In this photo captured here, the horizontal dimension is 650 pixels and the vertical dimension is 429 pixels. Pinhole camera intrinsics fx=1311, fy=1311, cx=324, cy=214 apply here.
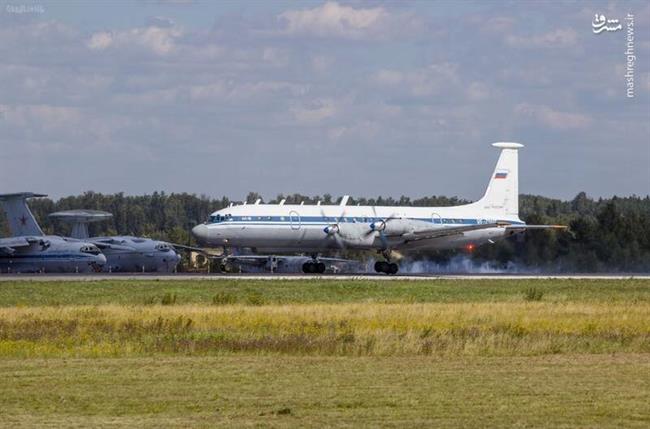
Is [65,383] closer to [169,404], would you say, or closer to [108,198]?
[169,404]

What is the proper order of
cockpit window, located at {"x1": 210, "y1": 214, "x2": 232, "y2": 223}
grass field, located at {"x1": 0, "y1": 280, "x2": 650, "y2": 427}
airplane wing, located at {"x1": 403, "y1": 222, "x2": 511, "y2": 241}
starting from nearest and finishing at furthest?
grass field, located at {"x1": 0, "y1": 280, "x2": 650, "y2": 427} < cockpit window, located at {"x1": 210, "y1": 214, "x2": 232, "y2": 223} < airplane wing, located at {"x1": 403, "y1": 222, "x2": 511, "y2": 241}

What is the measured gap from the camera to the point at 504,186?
77438 mm

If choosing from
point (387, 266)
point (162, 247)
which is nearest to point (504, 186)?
point (387, 266)

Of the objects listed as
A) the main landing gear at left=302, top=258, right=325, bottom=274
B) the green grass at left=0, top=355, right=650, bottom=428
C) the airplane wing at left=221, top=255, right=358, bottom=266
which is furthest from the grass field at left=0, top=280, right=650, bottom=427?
the airplane wing at left=221, top=255, right=358, bottom=266

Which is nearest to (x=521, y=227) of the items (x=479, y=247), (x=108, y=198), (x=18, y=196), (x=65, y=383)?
(x=479, y=247)

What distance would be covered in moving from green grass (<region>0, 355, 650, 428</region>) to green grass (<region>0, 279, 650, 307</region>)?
62.3 ft

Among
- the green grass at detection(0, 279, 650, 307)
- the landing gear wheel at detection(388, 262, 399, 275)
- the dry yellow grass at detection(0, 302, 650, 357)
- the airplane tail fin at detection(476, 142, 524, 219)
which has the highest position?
the airplane tail fin at detection(476, 142, 524, 219)

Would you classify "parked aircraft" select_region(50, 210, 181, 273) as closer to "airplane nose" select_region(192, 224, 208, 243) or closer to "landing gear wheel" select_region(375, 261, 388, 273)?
"airplane nose" select_region(192, 224, 208, 243)

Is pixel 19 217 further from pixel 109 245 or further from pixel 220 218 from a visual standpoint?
pixel 220 218

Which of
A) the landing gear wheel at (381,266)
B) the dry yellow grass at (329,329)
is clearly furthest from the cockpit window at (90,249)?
the dry yellow grass at (329,329)

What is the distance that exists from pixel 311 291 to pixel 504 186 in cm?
2973

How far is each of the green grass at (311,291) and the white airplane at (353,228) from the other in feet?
27.6

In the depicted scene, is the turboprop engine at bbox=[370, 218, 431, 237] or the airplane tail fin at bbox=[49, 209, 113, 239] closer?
the turboprop engine at bbox=[370, 218, 431, 237]

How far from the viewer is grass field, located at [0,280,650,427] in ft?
57.0
